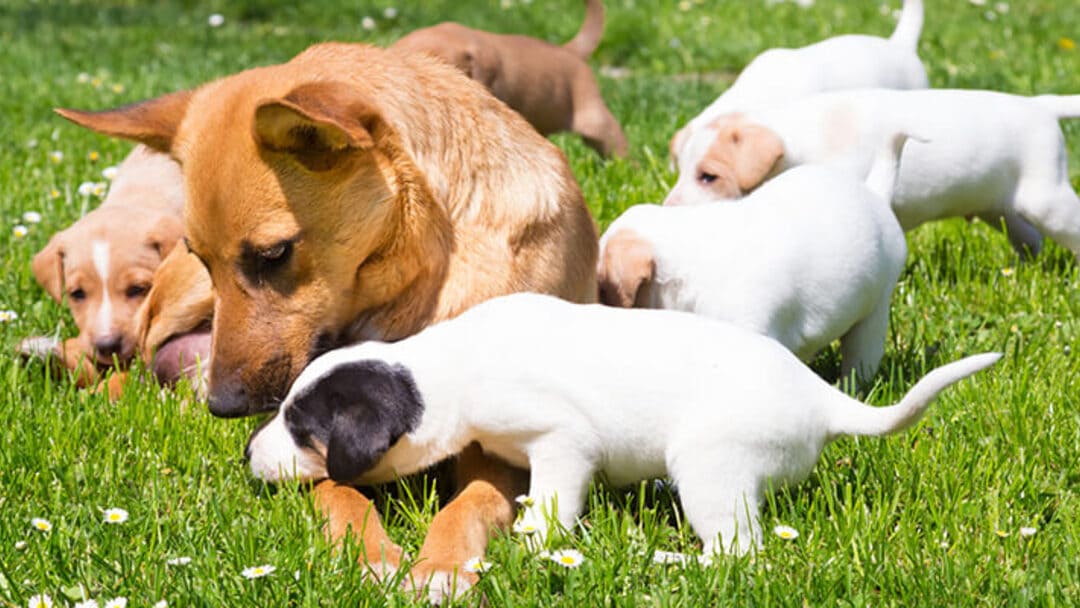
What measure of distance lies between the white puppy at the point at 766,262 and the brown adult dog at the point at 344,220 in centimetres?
44

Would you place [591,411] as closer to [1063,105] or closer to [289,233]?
[289,233]

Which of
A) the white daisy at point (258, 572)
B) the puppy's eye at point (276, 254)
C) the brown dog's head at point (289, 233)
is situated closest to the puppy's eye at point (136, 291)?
the brown dog's head at point (289, 233)

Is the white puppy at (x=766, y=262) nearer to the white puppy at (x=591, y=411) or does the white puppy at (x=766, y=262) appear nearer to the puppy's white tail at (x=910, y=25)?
the white puppy at (x=591, y=411)

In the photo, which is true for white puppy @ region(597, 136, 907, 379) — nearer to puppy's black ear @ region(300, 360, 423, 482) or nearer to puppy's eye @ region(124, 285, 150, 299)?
puppy's black ear @ region(300, 360, 423, 482)

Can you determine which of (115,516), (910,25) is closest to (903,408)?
(115,516)

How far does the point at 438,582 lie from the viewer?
272cm

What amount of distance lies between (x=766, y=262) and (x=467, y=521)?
126 cm

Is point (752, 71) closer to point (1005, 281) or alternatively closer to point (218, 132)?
point (1005, 281)

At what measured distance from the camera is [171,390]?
397 cm

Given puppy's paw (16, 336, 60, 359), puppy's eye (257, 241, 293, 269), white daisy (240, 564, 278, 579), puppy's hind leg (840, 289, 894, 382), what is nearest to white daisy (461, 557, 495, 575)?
white daisy (240, 564, 278, 579)

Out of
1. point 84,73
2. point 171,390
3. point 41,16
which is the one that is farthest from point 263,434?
point 41,16

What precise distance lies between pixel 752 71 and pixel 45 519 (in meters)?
3.83

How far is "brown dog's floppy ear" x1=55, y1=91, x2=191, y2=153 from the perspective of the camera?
11.3 ft

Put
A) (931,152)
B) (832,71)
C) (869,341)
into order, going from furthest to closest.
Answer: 1. (832,71)
2. (931,152)
3. (869,341)
